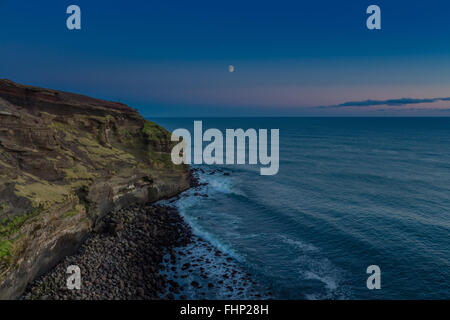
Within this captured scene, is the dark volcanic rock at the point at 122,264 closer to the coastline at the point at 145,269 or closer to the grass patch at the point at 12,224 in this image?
the coastline at the point at 145,269

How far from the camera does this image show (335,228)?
3706cm

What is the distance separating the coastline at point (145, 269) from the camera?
23453mm

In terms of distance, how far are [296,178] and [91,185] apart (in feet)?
145

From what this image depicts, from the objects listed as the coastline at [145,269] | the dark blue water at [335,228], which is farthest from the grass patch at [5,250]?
the dark blue water at [335,228]

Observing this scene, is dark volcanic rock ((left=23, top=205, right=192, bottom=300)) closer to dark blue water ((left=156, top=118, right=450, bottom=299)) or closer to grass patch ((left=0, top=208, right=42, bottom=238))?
grass patch ((left=0, top=208, right=42, bottom=238))

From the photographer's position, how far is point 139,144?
49.9 metres

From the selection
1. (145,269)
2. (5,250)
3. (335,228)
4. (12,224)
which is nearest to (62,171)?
(12,224)

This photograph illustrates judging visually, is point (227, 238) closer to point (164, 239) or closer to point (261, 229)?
point (261, 229)

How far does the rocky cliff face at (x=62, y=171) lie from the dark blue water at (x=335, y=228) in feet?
33.9

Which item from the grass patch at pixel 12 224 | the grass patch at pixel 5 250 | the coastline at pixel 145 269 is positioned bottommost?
the coastline at pixel 145 269

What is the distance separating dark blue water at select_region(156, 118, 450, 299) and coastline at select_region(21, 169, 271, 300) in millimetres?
2599

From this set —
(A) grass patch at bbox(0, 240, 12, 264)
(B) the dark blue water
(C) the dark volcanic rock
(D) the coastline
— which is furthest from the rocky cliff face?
(B) the dark blue water

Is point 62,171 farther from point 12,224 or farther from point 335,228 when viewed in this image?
point 335,228

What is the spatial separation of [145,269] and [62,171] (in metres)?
14.7
